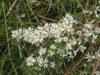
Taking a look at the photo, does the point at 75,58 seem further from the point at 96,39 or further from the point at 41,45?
the point at 41,45

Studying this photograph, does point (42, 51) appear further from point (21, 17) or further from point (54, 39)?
point (21, 17)

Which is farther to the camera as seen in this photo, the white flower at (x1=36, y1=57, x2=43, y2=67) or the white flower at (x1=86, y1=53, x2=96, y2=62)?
the white flower at (x1=86, y1=53, x2=96, y2=62)

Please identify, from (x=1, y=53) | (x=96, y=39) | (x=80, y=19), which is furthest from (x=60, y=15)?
(x=1, y=53)

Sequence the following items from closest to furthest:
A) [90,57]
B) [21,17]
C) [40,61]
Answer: [40,61] < [90,57] < [21,17]

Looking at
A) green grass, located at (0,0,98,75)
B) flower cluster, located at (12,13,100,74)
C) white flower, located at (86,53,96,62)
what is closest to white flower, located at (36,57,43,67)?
flower cluster, located at (12,13,100,74)

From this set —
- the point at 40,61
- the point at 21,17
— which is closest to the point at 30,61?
the point at 40,61

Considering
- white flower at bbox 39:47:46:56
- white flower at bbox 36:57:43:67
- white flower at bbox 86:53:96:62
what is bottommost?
white flower at bbox 86:53:96:62

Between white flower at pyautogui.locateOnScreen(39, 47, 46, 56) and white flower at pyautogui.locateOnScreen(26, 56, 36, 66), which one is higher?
white flower at pyautogui.locateOnScreen(39, 47, 46, 56)

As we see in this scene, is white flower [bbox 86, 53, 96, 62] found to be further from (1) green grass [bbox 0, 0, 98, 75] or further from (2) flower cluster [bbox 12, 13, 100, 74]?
(1) green grass [bbox 0, 0, 98, 75]
